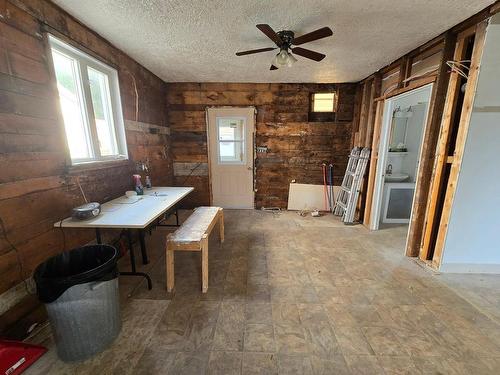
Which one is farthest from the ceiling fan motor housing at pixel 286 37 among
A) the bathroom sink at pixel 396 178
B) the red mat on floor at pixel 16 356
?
the red mat on floor at pixel 16 356

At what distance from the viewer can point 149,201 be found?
2.38 metres

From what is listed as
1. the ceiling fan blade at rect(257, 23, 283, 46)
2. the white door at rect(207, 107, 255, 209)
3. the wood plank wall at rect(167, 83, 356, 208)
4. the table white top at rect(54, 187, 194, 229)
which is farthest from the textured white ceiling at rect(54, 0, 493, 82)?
the table white top at rect(54, 187, 194, 229)

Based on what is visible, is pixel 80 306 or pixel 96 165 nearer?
pixel 80 306

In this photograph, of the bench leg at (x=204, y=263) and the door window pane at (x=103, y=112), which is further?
the door window pane at (x=103, y=112)

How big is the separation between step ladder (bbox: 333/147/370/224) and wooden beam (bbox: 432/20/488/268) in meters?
1.44

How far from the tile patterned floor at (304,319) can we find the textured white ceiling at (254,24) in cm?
245

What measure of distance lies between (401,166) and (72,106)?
16.1ft

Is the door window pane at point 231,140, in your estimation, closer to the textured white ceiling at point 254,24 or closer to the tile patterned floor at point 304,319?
the textured white ceiling at point 254,24

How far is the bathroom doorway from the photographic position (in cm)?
337

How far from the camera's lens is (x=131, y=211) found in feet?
6.63

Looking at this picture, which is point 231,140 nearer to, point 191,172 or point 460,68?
point 191,172

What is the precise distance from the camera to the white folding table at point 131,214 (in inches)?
66.6

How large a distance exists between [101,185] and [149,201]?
50 cm

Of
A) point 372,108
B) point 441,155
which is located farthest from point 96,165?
point 372,108
